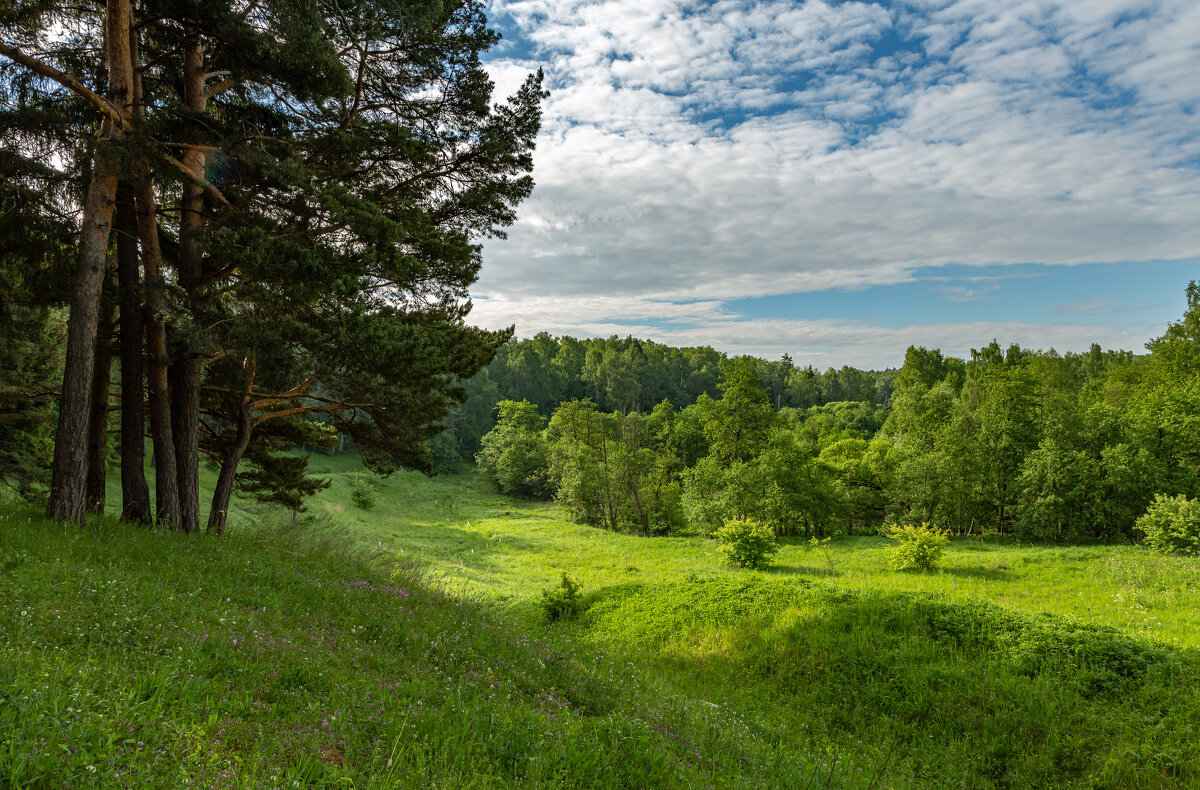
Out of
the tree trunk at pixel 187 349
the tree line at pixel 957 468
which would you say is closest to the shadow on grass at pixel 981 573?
the tree line at pixel 957 468

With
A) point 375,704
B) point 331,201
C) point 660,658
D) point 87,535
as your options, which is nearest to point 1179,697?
point 660,658

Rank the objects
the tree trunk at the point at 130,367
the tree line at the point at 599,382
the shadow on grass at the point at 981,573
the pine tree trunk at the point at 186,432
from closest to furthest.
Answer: the tree trunk at the point at 130,367 < the pine tree trunk at the point at 186,432 < the shadow on grass at the point at 981,573 < the tree line at the point at 599,382

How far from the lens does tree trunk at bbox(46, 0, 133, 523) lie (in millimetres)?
7801

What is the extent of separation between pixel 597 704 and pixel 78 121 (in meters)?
12.3

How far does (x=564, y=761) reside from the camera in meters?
4.26

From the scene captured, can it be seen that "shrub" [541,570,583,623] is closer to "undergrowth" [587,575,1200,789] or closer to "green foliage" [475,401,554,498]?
"undergrowth" [587,575,1200,789]

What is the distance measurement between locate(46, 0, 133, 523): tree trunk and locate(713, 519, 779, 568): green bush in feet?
57.5

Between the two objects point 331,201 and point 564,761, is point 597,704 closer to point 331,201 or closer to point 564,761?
point 564,761

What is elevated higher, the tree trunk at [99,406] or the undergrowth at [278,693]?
the tree trunk at [99,406]

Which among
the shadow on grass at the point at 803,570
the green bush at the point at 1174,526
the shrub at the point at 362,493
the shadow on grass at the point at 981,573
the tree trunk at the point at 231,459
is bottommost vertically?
the shrub at the point at 362,493

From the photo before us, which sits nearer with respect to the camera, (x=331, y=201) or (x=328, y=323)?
(x=331, y=201)

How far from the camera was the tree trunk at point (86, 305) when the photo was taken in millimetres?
Answer: 7801

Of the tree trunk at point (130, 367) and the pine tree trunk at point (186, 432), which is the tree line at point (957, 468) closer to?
the pine tree trunk at point (186, 432)

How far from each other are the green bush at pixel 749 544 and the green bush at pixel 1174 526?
13733 mm
